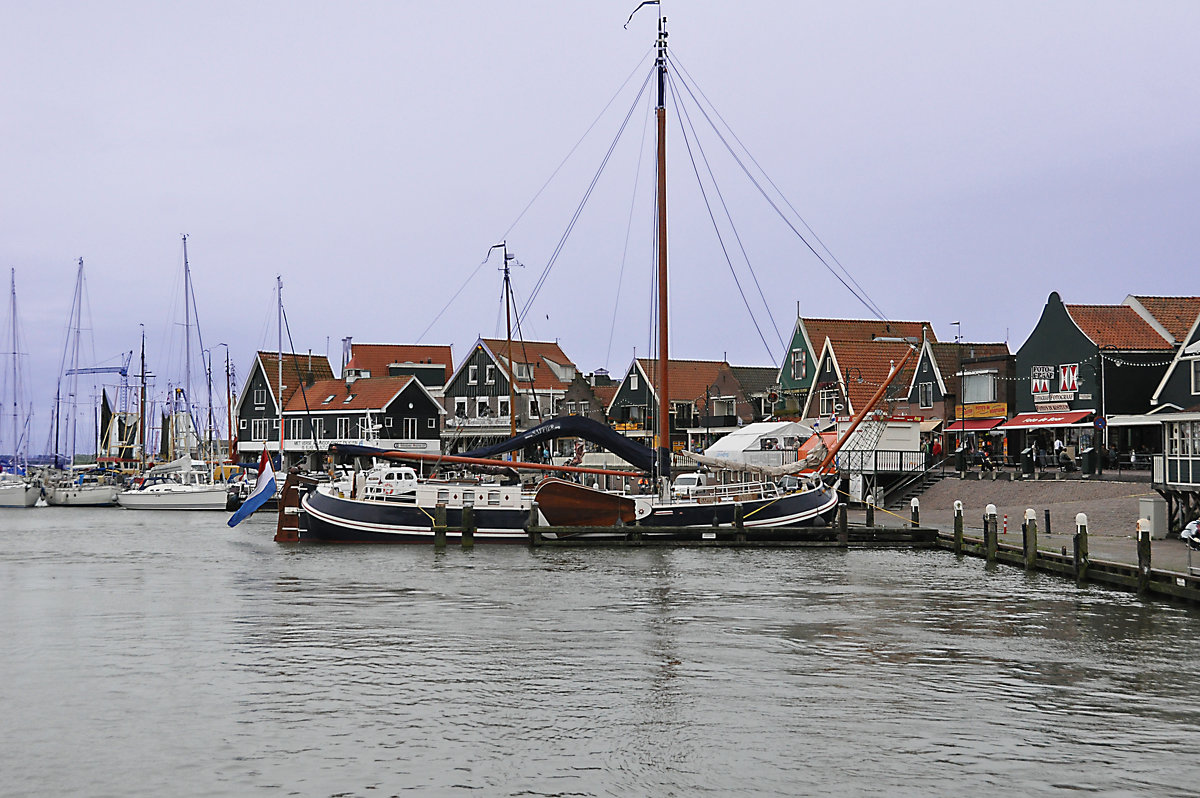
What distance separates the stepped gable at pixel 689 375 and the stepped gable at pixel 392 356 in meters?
27.8

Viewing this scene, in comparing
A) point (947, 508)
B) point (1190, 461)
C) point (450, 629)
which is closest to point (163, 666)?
point (450, 629)

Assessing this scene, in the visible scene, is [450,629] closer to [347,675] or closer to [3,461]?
[347,675]

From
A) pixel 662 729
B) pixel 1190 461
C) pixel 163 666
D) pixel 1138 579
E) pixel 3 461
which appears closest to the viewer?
pixel 662 729

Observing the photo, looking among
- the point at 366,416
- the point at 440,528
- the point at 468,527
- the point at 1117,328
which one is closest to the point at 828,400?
the point at 1117,328

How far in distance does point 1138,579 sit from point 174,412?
104 m

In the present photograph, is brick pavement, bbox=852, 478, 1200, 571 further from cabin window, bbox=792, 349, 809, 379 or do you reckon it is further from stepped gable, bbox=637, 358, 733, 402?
stepped gable, bbox=637, 358, 733, 402

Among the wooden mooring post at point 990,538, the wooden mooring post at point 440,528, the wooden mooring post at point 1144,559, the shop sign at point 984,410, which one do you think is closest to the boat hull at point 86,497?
the wooden mooring post at point 440,528

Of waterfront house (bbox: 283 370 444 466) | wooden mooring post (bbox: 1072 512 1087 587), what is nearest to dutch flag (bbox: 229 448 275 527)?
wooden mooring post (bbox: 1072 512 1087 587)

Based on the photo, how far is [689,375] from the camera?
10531cm

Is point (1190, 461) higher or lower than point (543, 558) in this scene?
higher

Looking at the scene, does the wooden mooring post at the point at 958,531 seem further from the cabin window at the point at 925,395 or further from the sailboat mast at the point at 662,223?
the cabin window at the point at 925,395

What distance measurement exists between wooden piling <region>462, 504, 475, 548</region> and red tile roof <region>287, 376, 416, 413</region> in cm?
6141

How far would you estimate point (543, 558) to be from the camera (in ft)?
145

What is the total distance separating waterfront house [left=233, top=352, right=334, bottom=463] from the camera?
11550cm
